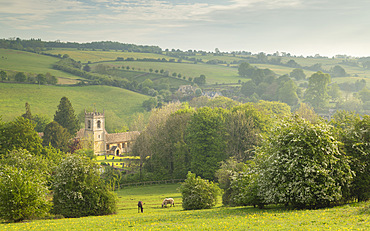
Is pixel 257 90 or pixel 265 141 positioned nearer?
pixel 265 141

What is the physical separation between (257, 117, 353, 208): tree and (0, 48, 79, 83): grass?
14736cm

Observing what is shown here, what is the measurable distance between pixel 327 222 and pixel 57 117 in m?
91.6

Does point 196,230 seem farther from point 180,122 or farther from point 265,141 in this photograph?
point 180,122

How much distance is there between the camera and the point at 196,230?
861 inches

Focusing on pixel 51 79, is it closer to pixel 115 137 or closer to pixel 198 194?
pixel 115 137

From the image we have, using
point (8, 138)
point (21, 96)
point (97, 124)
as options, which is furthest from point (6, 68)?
point (8, 138)

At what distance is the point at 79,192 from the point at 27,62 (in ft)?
512

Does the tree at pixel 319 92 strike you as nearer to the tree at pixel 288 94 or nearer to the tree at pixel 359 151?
the tree at pixel 288 94

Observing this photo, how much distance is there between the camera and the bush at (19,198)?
30.7m

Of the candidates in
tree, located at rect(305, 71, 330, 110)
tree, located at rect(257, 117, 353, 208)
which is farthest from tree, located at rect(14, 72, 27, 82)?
→ tree, located at rect(257, 117, 353, 208)

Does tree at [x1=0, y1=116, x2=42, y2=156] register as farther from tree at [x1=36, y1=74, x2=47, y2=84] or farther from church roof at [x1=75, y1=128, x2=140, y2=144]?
tree at [x1=36, y1=74, x2=47, y2=84]

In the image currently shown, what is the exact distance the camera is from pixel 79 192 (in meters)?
37.5

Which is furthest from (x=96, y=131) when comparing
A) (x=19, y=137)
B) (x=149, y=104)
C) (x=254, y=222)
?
(x=254, y=222)

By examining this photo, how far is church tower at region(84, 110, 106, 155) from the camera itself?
373 ft
